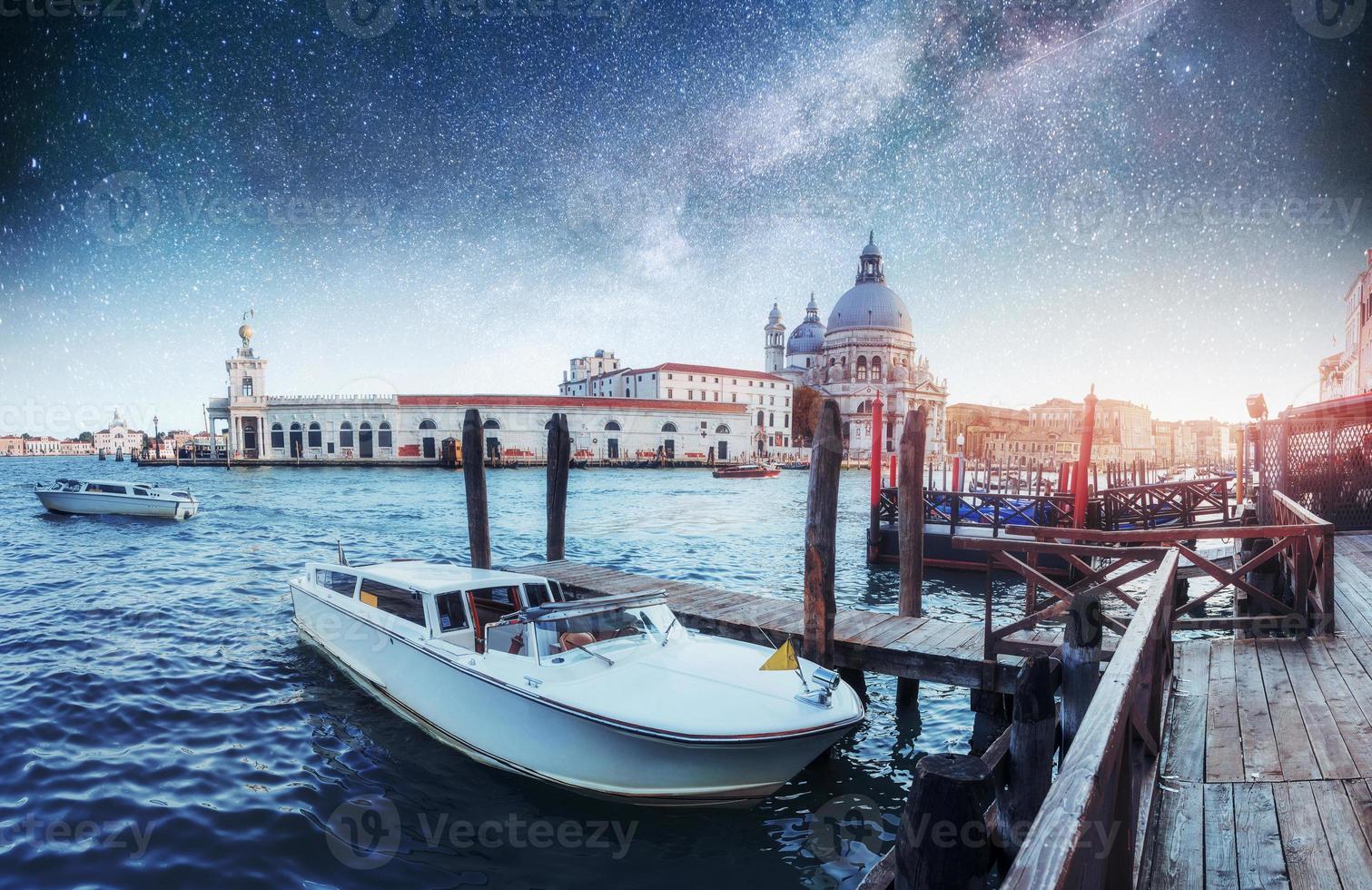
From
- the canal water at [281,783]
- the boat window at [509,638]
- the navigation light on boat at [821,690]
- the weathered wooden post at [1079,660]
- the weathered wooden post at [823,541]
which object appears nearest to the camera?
the weathered wooden post at [1079,660]

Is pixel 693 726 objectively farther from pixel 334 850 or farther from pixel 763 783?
pixel 334 850

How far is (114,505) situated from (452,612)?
24.6m

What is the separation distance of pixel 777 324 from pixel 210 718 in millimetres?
99732

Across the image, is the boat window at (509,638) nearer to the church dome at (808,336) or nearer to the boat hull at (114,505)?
the boat hull at (114,505)

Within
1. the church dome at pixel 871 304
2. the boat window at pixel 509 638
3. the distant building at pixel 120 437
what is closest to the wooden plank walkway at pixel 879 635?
the boat window at pixel 509 638

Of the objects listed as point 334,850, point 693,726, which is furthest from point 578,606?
point 334,850

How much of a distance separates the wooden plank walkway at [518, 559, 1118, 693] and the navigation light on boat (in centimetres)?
130

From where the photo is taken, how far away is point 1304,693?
430 cm

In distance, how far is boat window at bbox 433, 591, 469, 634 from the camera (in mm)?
6602

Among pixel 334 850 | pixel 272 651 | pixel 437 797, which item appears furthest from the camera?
pixel 272 651

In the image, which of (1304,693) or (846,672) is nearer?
(1304,693)

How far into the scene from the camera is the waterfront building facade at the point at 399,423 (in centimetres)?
6688

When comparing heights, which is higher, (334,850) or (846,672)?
(846,672)

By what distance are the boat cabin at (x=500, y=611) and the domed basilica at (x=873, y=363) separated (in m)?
78.8
